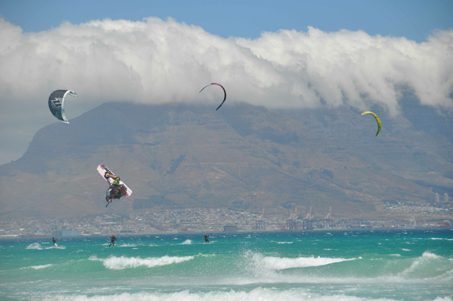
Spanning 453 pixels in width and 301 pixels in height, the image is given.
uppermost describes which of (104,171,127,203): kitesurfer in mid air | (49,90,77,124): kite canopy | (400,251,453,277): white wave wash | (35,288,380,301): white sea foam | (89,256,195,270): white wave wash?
(49,90,77,124): kite canopy

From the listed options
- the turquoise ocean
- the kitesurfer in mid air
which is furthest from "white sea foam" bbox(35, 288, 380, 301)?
the kitesurfer in mid air

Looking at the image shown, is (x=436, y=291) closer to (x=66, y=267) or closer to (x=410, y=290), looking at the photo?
(x=410, y=290)

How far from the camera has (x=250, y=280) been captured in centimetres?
4375

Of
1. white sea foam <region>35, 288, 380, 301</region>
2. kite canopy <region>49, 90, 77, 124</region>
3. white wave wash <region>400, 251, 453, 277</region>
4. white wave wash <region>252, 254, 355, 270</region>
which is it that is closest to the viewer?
kite canopy <region>49, 90, 77, 124</region>

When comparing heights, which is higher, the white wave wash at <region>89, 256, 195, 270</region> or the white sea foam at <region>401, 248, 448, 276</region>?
the white sea foam at <region>401, 248, 448, 276</region>

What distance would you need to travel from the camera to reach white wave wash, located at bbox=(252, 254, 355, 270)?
52.1 meters

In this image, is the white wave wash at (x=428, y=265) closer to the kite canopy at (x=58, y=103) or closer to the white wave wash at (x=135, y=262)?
the white wave wash at (x=135, y=262)

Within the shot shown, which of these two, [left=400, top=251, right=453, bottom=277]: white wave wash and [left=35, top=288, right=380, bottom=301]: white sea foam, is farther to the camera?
[left=400, top=251, right=453, bottom=277]: white wave wash

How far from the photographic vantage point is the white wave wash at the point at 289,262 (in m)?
52.1

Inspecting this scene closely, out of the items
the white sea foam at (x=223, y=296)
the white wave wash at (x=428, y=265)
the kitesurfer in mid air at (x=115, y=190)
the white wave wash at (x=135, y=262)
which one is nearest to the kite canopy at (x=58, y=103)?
the kitesurfer in mid air at (x=115, y=190)

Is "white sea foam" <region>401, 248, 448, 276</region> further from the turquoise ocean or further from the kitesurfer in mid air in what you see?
the kitesurfer in mid air

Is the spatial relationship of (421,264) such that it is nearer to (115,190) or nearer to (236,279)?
(236,279)

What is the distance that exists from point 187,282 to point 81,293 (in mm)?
7734

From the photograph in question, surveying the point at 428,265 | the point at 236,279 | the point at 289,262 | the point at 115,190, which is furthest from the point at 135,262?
the point at 428,265
